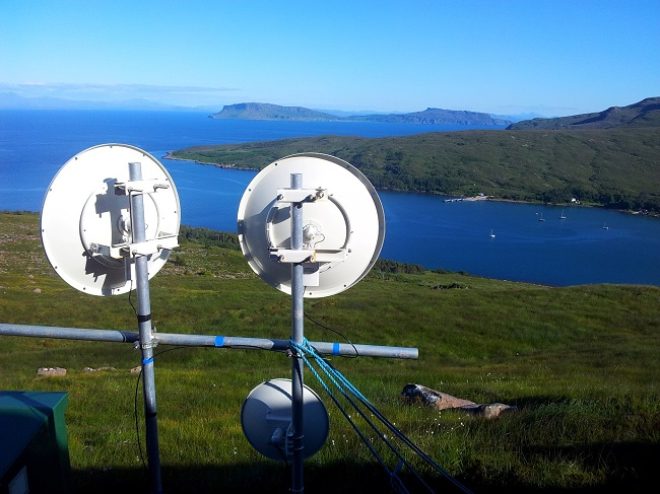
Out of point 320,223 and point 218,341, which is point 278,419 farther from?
point 320,223

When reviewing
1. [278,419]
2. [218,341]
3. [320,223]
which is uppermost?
[320,223]

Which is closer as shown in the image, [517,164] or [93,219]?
[93,219]

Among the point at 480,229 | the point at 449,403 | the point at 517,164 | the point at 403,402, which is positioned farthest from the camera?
the point at 517,164

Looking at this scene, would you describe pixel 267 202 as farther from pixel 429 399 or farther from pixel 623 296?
pixel 623 296

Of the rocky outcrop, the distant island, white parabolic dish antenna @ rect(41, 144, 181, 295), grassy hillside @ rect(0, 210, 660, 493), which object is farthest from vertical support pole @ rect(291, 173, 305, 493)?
the distant island

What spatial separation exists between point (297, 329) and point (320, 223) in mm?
650

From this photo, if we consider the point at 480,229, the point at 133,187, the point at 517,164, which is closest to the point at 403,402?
the point at 133,187

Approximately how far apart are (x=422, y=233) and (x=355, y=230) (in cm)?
10051

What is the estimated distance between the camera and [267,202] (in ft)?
11.5

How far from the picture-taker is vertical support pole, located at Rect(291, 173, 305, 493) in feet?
10.4

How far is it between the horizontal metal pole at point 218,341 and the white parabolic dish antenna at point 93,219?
330 millimetres

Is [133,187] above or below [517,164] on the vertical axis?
above

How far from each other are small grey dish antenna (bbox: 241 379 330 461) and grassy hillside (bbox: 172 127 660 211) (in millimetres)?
145186

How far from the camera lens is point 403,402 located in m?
6.83
